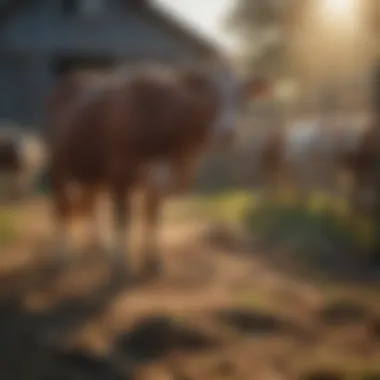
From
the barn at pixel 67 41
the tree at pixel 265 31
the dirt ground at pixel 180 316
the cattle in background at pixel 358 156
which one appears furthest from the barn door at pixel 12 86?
the cattle in background at pixel 358 156

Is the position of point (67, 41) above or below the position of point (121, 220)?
above

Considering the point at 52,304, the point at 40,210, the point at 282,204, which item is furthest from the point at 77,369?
the point at 282,204

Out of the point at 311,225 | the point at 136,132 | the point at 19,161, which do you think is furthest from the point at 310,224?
the point at 19,161

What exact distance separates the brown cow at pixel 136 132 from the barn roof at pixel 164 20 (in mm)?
28

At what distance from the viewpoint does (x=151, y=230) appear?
3.07 ft

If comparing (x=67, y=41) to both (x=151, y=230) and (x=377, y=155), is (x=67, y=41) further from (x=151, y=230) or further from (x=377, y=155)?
(x=377, y=155)

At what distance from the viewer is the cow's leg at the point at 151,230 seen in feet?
3.05

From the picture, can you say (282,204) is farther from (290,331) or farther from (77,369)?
(77,369)

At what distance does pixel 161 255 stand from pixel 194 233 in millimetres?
47

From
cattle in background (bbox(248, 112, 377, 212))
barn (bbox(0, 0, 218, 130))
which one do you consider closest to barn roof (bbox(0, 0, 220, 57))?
barn (bbox(0, 0, 218, 130))

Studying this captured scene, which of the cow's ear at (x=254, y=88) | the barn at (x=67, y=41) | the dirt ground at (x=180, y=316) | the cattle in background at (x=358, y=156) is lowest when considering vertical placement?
the dirt ground at (x=180, y=316)

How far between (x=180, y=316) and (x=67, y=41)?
33cm

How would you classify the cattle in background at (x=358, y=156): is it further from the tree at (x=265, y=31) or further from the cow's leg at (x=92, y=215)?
the cow's leg at (x=92, y=215)

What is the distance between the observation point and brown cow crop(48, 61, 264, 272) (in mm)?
928
